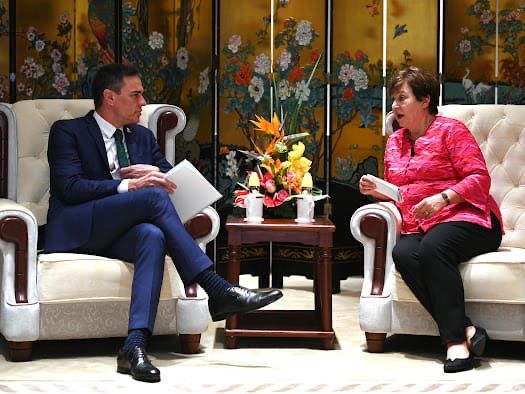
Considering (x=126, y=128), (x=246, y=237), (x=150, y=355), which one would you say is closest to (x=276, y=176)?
(x=246, y=237)

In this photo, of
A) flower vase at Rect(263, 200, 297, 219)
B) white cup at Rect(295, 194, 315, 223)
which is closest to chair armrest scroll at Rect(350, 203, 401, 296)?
white cup at Rect(295, 194, 315, 223)

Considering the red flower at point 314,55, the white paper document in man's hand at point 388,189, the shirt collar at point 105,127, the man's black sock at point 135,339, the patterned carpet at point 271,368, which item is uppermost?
the red flower at point 314,55

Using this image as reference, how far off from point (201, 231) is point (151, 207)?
0.88 ft

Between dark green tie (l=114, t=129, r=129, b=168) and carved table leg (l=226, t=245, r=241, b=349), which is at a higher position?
dark green tie (l=114, t=129, r=129, b=168)

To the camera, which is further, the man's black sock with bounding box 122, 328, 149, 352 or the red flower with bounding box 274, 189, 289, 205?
the red flower with bounding box 274, 189, 289, 205

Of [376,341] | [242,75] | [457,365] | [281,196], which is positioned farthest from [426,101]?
[242,75]

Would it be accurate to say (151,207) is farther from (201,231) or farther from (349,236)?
(349,236)

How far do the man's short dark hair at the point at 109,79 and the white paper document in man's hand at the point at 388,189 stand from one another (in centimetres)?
116

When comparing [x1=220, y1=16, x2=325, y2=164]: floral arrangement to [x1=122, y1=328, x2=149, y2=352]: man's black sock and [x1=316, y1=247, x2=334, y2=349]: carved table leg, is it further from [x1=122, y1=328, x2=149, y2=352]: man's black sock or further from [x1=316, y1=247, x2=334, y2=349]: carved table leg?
[x1=122, y1=328, x2=149, y2=352]: man's black sock

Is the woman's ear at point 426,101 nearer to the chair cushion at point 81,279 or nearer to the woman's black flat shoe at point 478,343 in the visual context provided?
the woman's black flat shoe at point 478,343

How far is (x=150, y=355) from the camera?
13.5 ft

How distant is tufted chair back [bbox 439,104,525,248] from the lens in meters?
4.57

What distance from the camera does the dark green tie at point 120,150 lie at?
14.1ft

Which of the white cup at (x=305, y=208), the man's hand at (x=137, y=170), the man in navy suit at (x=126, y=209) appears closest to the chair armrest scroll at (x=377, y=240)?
the white cup at (x=305, y=208)
